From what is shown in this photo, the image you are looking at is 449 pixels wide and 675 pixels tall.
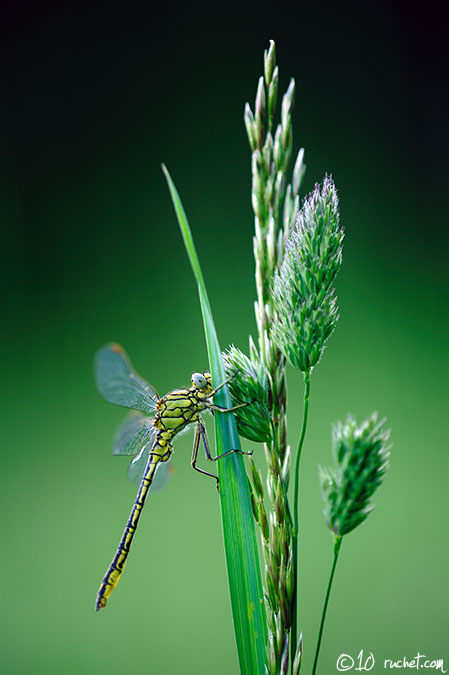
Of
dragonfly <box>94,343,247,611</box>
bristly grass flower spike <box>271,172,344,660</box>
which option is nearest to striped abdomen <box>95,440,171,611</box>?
dragonfly <box>94,343,247,611</box>

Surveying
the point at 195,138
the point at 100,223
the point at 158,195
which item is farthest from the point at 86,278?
the point at 195,138

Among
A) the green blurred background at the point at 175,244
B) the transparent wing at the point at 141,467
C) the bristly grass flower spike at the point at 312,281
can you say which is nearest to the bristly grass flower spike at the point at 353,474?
the bristly grass flower spike at the point at 312,281

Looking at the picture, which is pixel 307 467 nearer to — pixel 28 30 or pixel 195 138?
pixel 195 138

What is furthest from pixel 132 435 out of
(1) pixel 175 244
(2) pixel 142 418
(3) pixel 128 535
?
(1) pixel 175 244

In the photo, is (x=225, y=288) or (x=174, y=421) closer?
(x=174, y=421)

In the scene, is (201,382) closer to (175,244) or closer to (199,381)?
(199,381)

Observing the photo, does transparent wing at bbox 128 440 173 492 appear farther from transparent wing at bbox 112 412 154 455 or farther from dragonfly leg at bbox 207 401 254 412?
dragonfly leg at bbox 207 401 254 412
